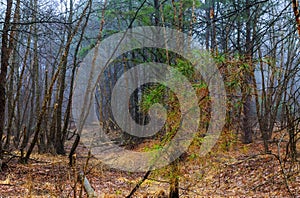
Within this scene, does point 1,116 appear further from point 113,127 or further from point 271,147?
point 113,127

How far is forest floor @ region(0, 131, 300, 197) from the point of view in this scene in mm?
5906

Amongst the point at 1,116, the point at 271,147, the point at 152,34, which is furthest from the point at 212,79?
the point at 152,34

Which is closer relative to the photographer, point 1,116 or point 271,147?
point 1,116

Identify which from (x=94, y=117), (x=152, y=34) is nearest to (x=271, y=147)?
(x=152, y=34)

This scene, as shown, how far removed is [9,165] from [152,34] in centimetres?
808

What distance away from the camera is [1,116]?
816 centimetres

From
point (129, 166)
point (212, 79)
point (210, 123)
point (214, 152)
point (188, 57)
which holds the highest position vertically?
point (188, 57)

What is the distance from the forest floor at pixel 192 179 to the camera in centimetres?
591

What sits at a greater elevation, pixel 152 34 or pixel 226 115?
pixel 152 34

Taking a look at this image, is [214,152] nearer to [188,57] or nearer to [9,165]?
[188,57]

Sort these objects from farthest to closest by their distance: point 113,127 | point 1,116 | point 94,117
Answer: point 94,117, point 113,127, point 1,116

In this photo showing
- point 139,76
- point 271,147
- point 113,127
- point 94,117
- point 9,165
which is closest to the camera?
point 9,165

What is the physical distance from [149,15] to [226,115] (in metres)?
9.49

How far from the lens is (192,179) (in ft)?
19.9
